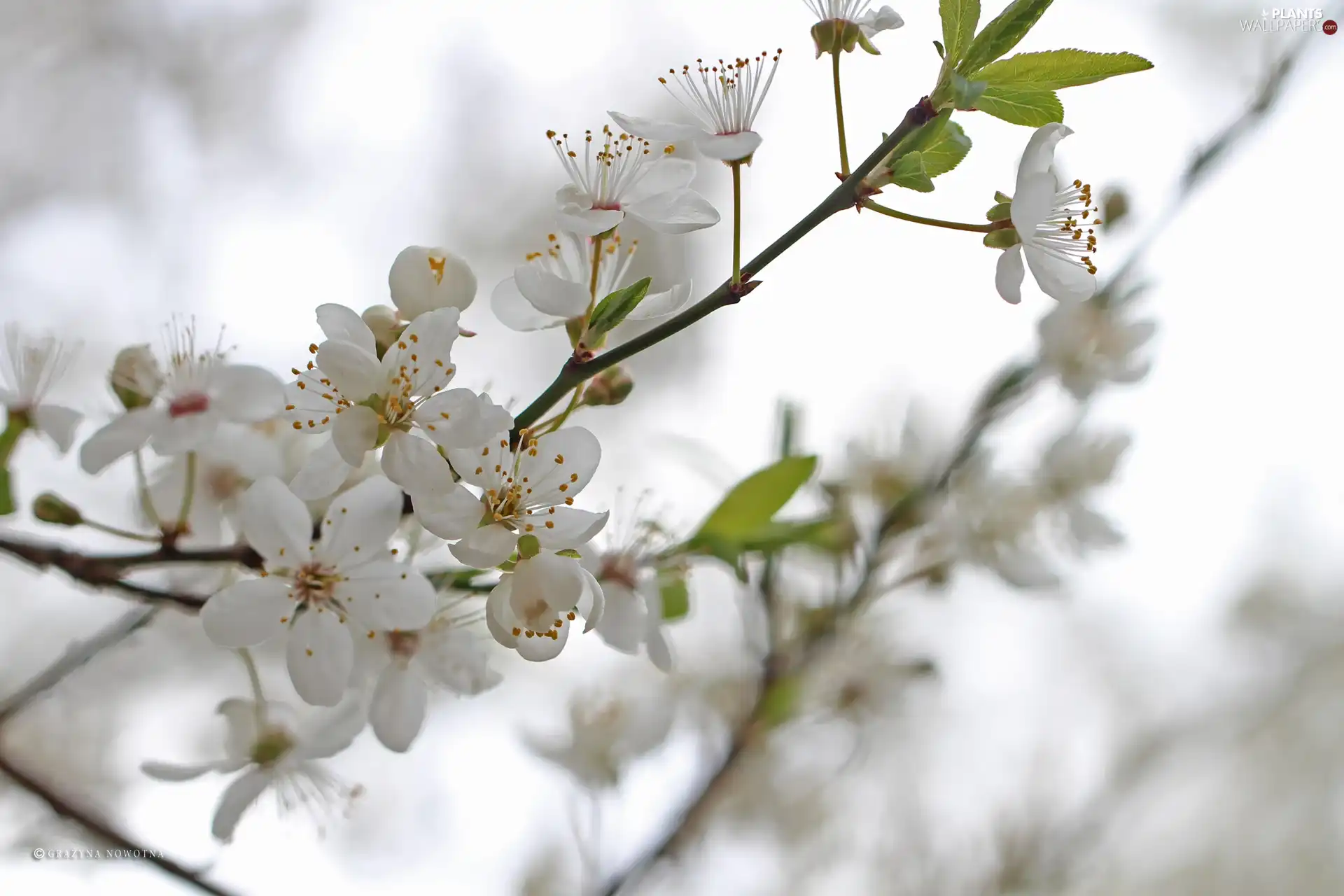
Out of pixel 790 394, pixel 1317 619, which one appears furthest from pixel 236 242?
pixel 1317 619

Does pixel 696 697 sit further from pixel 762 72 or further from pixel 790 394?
pixel 762 72

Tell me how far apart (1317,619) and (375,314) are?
1.87m

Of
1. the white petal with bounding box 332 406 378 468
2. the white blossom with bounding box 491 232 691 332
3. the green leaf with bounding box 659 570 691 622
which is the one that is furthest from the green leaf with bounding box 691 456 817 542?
the white petal with bounding box 332 406 378 468

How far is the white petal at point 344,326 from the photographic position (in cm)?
45

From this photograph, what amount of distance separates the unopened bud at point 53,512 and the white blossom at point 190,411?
9 cm

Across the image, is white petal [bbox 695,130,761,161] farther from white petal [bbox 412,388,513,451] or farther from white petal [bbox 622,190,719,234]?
white petal [bbox 412,388,513,451]

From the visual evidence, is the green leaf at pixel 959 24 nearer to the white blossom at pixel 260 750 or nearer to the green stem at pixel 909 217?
the green stem at pixel 909 217

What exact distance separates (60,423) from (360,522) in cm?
19

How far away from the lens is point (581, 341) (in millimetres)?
463

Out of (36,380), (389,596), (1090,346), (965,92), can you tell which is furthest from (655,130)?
(1090,346)

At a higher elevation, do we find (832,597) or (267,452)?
(267,452)

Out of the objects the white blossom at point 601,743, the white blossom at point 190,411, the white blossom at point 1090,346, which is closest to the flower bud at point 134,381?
the white blossom at point 190,411

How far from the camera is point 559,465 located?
0.47 m

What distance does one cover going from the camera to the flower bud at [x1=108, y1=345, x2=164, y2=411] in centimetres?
52
